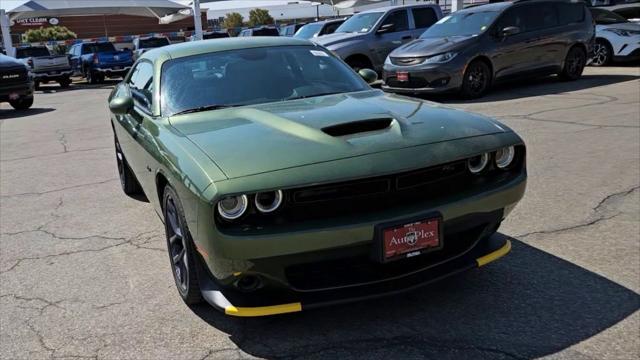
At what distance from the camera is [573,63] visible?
12594 millimetres

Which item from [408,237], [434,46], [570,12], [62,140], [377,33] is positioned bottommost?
[62,140]

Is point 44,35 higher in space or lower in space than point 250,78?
higher

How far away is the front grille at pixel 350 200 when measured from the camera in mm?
2682

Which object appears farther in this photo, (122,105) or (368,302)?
(122,105)

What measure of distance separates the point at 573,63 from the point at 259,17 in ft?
143

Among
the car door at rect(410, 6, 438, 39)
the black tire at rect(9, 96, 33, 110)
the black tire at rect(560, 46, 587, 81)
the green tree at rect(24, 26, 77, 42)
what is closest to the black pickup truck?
the black tire at rect(9, 96, 33, 110)

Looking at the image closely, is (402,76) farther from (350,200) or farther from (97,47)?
(97,47)

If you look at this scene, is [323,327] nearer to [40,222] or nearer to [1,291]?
[1,291]

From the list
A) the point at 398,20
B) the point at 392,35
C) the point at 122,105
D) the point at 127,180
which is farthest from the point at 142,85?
the point at 398,20

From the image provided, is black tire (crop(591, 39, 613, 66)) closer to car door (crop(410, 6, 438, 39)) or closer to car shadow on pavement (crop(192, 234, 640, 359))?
car door (crop(410, 6, 438, 39))

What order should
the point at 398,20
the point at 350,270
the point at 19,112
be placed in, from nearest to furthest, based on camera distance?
the point at 350,270
the point at 398,20
the point at 19,112

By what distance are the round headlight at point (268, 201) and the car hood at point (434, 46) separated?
878 cm

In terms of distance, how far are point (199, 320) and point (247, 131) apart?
1074 mm

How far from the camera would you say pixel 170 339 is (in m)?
3.08
